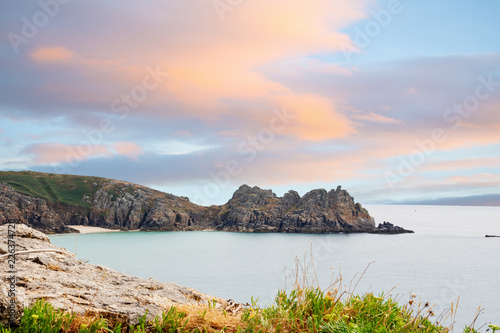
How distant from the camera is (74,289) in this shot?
587 centimetres

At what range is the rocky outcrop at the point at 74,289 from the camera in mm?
5129

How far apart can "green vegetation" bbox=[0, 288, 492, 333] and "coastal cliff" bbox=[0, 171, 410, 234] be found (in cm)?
14218

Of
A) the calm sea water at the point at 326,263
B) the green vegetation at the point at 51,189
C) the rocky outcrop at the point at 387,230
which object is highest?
the green vegetation at the point at 51,189

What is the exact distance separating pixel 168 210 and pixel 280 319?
167268 mm

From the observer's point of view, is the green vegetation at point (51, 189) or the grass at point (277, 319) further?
the green vegetation at point (51, 189)

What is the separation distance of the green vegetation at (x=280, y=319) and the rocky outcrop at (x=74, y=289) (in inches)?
7.2

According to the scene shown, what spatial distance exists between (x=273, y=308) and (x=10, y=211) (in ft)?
527

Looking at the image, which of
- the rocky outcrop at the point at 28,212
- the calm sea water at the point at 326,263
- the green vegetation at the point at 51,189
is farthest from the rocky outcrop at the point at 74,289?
the green vegetation at the point at 51,189

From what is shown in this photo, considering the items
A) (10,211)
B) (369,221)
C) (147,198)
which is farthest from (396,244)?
(10,211)

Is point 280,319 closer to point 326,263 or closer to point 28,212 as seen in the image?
point 326,263

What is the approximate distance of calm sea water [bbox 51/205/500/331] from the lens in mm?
56438

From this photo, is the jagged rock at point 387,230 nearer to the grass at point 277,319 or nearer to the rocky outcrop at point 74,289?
the grass at point 277,319

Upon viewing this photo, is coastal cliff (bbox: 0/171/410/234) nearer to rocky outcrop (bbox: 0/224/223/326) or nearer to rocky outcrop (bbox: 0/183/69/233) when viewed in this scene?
rocky outcrop (bbox: 0/183/69/233)

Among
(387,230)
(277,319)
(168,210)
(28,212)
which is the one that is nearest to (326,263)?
(387,230)
